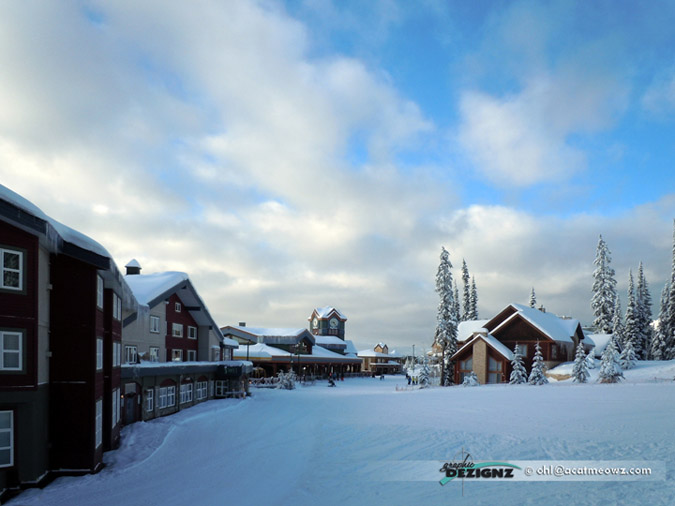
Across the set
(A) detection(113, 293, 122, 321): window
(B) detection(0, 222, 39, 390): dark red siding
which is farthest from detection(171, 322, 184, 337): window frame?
(B) detection(0, 222, 39, 390): dark red siding

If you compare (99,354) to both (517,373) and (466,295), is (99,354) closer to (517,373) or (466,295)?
(517,373)

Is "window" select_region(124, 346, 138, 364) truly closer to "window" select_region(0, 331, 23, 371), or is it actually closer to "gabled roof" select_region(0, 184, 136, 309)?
"gabled roof" select_region(0, 184, 136, 309)

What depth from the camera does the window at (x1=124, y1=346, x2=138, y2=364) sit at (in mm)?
28734

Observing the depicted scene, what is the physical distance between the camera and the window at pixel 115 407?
21.7m

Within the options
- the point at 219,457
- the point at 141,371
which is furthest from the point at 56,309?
the point at 141,371

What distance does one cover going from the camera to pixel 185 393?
1346 inches

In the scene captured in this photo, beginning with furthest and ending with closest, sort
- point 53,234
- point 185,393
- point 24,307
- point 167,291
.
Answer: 1. point 185,393
2. point 167,291
3. point 53,234
4. point 24,307

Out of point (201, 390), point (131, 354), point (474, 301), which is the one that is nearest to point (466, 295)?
point (474, 301)

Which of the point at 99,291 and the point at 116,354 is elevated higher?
the point at 99,291

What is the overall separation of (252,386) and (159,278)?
1065 inches

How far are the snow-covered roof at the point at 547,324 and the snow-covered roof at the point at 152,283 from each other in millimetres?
38305

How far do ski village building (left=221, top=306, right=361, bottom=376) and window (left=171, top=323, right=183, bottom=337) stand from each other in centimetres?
2555

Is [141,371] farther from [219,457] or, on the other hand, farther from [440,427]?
[440,427]

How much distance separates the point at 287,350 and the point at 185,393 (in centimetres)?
4441
